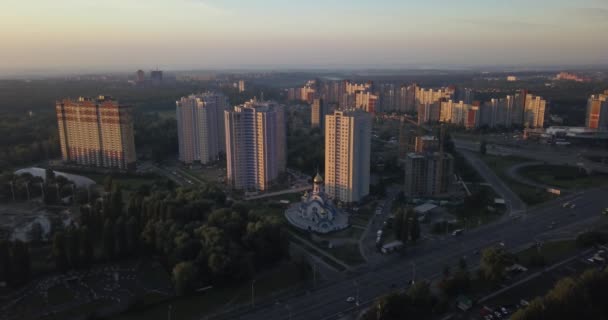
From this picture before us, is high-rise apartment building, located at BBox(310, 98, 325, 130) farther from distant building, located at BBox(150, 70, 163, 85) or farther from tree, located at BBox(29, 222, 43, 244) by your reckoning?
distant building, located at BBox(150, 70, 163, 85)

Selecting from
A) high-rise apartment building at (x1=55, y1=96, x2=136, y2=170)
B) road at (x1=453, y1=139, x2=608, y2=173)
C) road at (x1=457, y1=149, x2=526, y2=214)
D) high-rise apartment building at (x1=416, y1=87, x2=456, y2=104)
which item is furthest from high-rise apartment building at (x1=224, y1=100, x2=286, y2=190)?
high-rise apartment building at (x1=416, y1=87, x2=456, y2=104)

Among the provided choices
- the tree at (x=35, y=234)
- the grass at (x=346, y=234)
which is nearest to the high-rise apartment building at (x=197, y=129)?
the tree at (x=35, y=234)

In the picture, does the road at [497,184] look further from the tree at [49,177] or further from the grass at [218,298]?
the tree at [49,177]

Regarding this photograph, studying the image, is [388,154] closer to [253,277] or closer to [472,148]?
[472,148]

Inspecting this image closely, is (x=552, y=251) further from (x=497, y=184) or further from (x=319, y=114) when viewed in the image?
(x=319, y=114)

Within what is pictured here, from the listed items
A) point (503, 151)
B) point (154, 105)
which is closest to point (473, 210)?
point (503, 151)

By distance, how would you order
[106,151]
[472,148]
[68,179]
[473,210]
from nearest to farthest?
[473,210] < [68,179] < [106,151] < [472,148]

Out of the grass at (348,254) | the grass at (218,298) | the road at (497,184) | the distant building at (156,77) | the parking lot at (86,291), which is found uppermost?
the distant building at (156,77)
